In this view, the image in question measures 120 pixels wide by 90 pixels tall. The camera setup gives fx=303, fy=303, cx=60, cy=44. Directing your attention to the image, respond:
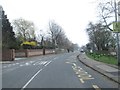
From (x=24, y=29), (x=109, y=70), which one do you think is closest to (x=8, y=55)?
(x=109, y=70)

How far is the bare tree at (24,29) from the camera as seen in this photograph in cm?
12332

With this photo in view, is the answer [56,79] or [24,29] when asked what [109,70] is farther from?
[24,29]

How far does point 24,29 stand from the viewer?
4941 inches

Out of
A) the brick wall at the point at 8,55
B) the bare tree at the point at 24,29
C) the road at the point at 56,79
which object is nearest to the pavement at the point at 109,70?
the road at the point at 56,79

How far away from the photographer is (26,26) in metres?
126

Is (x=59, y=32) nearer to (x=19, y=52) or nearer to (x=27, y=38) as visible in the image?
(x=27, y=38)

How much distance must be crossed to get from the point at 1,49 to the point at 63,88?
4511 centimetres

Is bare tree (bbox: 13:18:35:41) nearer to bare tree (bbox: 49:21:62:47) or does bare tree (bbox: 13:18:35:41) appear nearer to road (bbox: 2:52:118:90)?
bare tree (bbox: 49:21:62:47)

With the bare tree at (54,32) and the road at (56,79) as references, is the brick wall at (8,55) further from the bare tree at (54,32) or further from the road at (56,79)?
the bare tree at (54,32)

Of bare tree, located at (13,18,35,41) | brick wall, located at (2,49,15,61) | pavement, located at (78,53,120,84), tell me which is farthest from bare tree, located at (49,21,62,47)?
pavement, located at (78,53,120,84)

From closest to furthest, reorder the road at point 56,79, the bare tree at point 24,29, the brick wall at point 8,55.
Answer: the road at point 56,79 → the brick wall at point 8,55 → the bare tree at point 24,29

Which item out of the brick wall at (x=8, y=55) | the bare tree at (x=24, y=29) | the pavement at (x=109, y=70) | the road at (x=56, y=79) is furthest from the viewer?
the bare tree at (x=24, y=29)

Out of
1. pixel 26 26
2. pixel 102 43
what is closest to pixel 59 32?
pixel 26 26

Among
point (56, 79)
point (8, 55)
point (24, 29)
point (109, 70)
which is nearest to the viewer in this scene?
point (56, 79)
